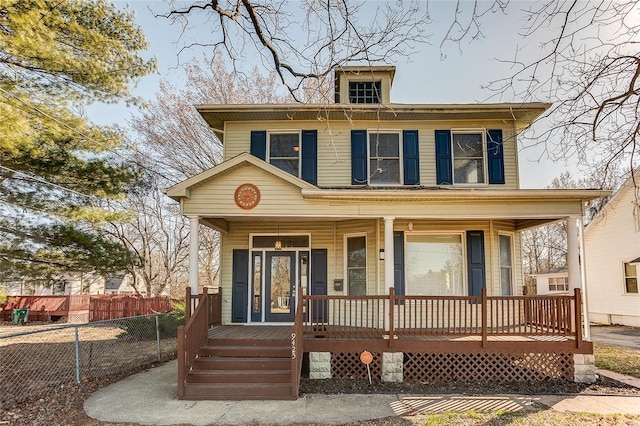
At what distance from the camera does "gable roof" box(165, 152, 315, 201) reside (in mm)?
8555

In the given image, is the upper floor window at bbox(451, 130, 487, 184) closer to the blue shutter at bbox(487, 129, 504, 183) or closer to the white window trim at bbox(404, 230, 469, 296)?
the blue shutter at bbox(487, 129, 504, 183)

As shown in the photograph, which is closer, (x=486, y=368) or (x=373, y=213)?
(x=486, y=368)

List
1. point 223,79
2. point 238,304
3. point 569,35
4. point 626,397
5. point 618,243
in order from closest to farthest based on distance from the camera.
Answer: point 569,35, point 626,397, point 238,304, point 618,243, point 223,79

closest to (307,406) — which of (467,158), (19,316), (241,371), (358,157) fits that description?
(241,371)

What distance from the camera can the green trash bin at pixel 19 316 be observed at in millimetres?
18422

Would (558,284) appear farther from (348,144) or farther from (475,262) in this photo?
(348,144)

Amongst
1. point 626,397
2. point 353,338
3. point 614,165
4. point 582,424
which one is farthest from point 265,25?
point 626,397

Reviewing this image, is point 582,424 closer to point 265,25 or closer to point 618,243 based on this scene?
point 265,25

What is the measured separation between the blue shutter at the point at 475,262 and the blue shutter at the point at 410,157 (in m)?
1.92

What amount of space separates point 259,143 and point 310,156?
1397 mm

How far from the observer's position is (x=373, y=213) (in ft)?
29.0

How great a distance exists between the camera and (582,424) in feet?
18.7

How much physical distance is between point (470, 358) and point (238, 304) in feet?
18.8

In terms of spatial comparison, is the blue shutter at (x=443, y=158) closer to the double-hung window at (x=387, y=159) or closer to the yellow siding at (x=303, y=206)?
the double-hung window at (x=387, y=159)
